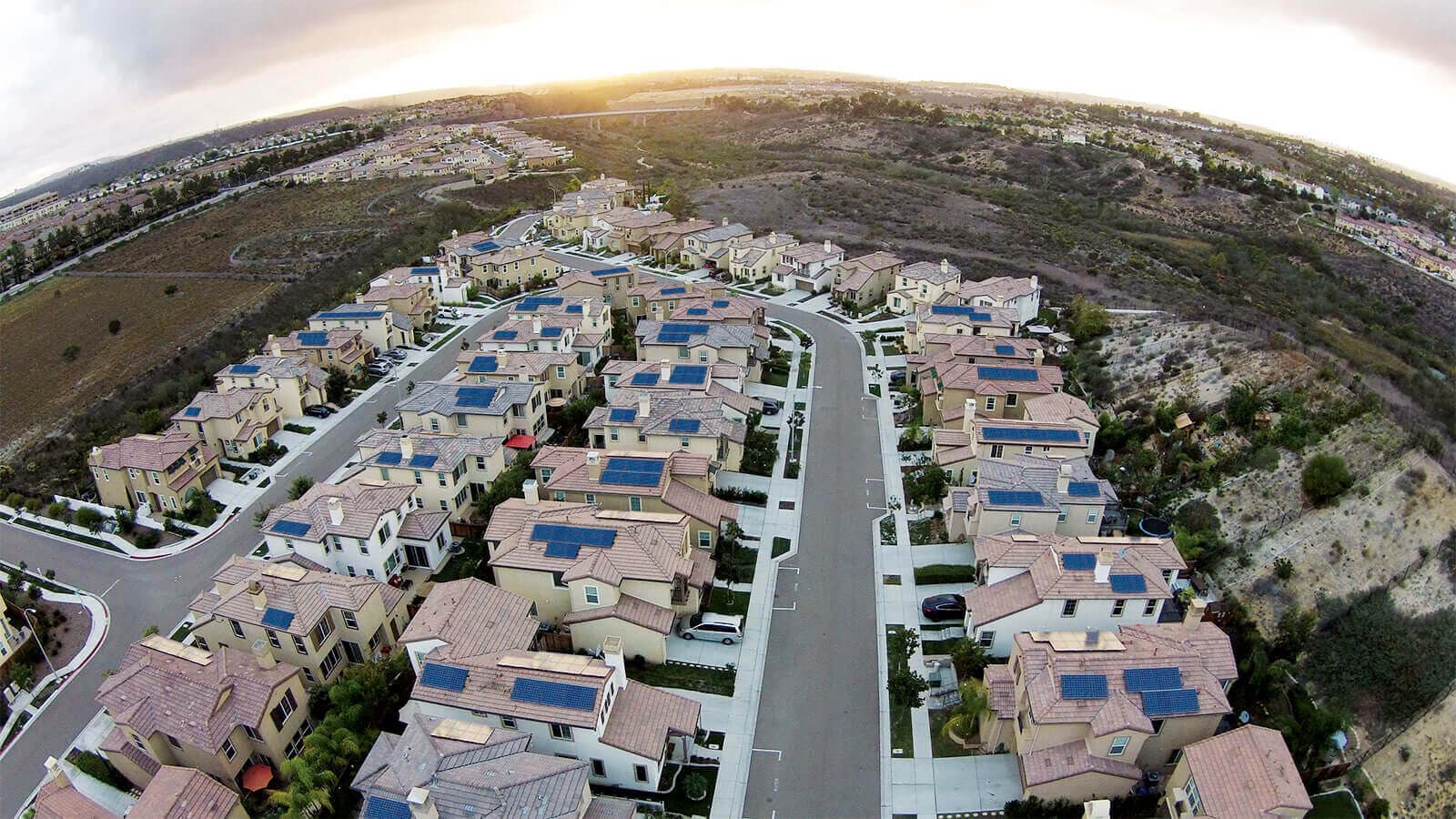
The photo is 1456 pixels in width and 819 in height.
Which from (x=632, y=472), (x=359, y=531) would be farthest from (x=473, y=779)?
(x=632, y=472)

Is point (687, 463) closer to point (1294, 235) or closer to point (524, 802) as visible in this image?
point (524, 802)

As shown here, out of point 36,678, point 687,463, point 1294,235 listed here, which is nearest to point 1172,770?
point 687,463

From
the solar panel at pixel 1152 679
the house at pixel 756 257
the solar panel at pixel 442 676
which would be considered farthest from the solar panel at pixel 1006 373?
the house at pixel 756 257

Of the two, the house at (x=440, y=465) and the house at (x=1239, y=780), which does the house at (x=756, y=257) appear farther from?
the house at (x=1239, y=780)

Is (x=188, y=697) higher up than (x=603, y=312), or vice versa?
(x=603, y=312)

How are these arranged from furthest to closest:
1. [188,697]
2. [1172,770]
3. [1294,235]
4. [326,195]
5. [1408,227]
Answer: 1. [326,195]
2. [1408,227]
3. [1294,235]
4. [188,697]
5. [1172,770]

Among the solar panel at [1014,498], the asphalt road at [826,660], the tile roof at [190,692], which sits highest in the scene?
the solar panel at [1014,498]

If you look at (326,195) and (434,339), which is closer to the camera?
(434,339)
